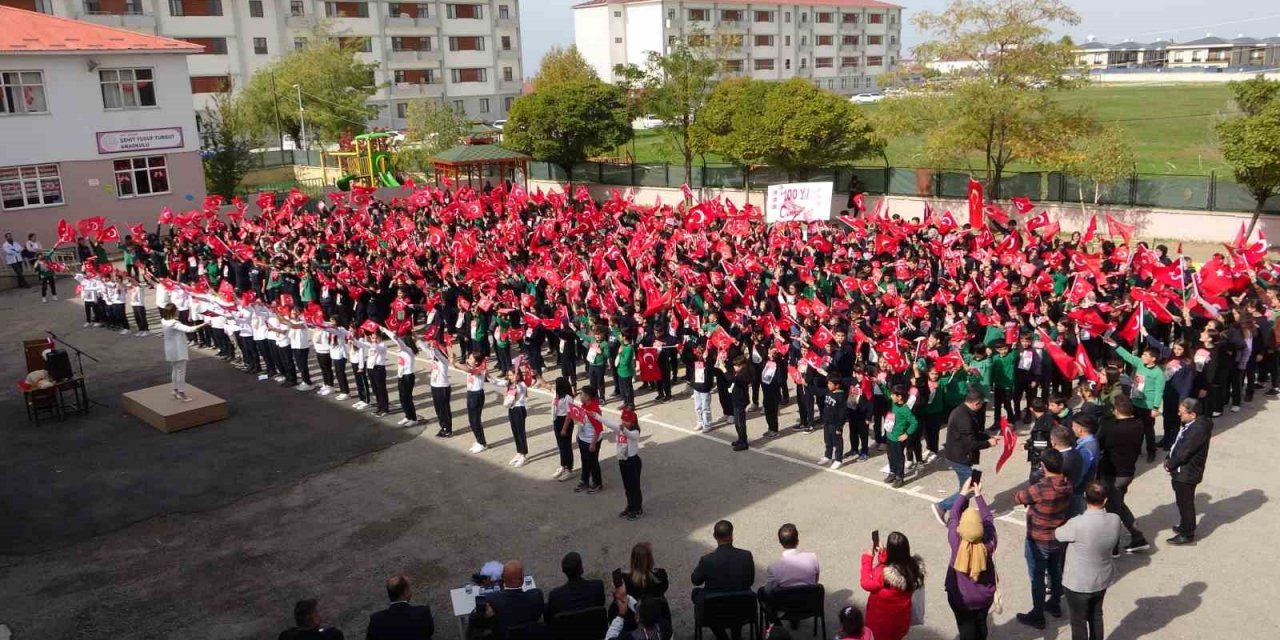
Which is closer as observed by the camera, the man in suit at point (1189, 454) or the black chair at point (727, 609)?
the black chair at point (727, 609)

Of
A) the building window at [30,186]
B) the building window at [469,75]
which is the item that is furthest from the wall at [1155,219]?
the building window at [469,75]

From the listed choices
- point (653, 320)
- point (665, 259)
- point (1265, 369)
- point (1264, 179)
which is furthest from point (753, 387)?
point (1264, 179)

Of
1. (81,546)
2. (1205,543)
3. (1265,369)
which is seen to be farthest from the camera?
(1265,369)

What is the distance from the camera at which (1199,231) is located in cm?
2353

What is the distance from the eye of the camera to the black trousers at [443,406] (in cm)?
1275

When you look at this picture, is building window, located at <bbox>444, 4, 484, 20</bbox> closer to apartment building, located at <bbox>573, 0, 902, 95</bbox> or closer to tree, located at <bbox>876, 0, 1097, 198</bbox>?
apartment building, located at <bbox>573, 0, 902, 95</bbox>

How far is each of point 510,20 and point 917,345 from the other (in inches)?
2748

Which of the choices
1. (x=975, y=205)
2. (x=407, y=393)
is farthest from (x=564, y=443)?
(x=975, y=205)

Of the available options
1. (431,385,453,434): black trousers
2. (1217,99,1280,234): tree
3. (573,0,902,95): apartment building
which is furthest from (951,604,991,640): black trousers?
(573,0,902,95): apartment building

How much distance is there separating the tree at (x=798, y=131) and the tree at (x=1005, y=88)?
8.85 feet

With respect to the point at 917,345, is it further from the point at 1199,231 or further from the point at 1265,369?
the point at 1199,231

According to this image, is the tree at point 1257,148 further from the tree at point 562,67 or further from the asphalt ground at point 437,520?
the tree at point 562,67

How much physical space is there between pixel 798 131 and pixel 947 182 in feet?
15.4

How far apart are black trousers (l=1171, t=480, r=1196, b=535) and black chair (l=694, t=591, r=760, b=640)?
440cm
